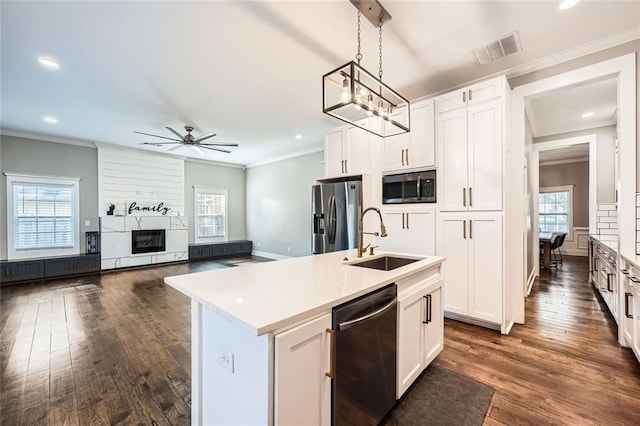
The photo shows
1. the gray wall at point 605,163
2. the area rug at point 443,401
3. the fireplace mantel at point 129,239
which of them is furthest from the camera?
the fireplace mantel at point 129,239

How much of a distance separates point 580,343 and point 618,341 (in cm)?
36

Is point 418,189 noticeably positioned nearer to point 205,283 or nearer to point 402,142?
point 402,142

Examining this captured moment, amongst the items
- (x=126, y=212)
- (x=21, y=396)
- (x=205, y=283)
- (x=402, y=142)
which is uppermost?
(x=402, y=142)

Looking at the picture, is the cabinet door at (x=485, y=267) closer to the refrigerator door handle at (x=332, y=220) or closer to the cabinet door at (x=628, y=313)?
the cabinet door at (x=628, y=313)

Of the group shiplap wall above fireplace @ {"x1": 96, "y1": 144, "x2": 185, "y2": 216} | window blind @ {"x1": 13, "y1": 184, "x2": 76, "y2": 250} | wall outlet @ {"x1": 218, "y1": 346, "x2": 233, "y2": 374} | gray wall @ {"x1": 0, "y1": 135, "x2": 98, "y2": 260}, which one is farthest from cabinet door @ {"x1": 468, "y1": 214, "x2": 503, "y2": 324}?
window blind @ {"x1": 13, "y1": 184, "x2": 76, "y2": 250}

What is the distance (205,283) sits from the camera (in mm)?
1485

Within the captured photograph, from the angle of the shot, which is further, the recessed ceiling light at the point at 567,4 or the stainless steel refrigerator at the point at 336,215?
the stainless steel refrigerator at the point at 336,215

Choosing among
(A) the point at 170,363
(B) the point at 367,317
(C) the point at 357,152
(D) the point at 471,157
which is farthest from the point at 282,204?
(B) the point at 367,317

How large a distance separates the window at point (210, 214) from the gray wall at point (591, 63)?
7.61m

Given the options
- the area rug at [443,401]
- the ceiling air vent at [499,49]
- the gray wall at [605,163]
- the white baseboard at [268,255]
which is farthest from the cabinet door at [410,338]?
the white baseboard at [268,255]

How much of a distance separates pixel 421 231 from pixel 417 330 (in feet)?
5.43

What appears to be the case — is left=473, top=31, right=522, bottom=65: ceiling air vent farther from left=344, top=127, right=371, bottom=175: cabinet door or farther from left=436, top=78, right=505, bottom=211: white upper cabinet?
left=344, top=127, right=371, bottom=175: cabinet door

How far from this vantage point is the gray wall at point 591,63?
95.6 inches

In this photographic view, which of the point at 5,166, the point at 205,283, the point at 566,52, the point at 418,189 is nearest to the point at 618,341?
the point at 418,189
